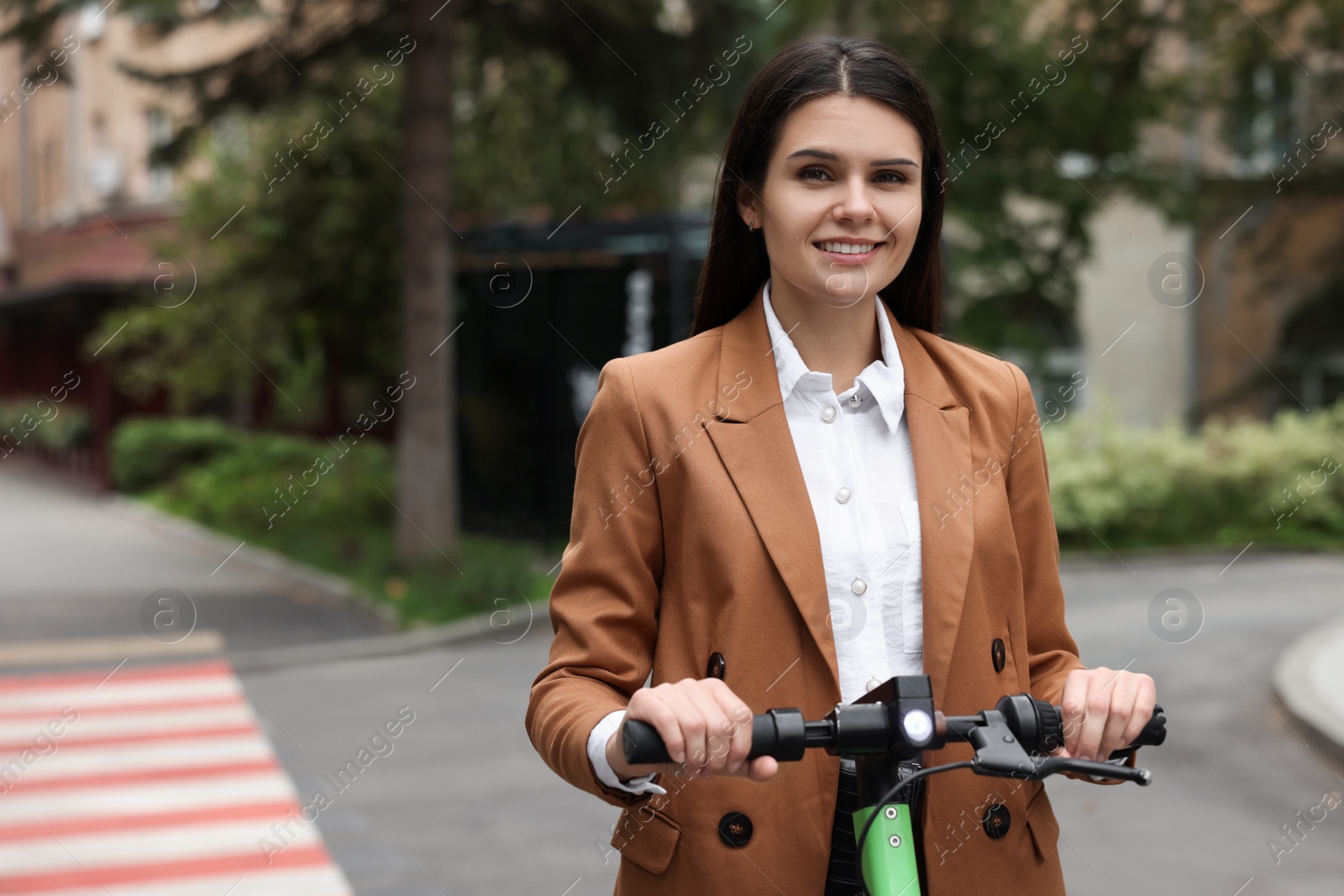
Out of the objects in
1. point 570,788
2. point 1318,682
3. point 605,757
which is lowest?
point 605,757

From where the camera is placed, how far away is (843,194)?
1.95m

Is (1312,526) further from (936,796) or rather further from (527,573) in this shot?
(936,796)

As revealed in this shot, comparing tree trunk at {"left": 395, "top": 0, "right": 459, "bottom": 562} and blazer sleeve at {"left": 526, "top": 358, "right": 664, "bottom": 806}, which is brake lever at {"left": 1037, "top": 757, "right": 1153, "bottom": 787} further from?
tree trunk at {"left": 395, "top": 0, "right": 459, "bottom": 562}

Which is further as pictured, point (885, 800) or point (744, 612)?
point (744, 612)

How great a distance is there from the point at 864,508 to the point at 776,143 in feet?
1.76

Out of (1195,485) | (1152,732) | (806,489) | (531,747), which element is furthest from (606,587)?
(1195,485)

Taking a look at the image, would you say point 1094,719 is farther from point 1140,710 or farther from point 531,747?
point 531,747

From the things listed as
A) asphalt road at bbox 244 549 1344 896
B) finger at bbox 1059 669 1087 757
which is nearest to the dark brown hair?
finger at bbox 1059 669 1087 757

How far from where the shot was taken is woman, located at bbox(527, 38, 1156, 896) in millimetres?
1870

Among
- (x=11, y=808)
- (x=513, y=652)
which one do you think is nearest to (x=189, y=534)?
(x=513, y=652)

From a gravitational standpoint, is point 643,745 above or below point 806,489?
below

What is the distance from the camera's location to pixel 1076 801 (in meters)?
6.80

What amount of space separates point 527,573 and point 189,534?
25.0 feet

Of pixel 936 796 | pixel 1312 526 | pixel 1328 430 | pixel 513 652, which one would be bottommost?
pixel 936 796
